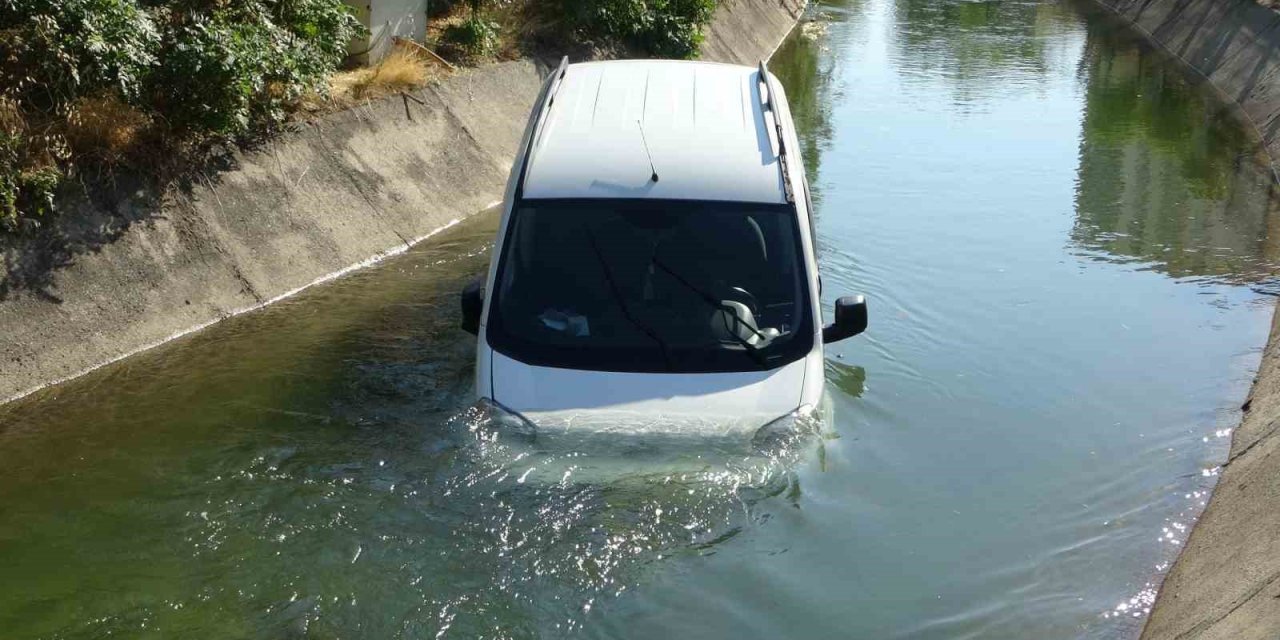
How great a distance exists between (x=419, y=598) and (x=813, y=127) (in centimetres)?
1559

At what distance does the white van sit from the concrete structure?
842cm

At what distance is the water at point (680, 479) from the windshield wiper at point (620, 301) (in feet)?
2.41

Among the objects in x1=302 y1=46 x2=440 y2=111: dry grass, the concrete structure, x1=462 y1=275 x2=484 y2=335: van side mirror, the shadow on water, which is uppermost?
x1=462 y1=275 x2=484 y2=335: van side mirror

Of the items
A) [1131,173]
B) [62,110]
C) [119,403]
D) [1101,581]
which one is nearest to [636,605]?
[1101,581]

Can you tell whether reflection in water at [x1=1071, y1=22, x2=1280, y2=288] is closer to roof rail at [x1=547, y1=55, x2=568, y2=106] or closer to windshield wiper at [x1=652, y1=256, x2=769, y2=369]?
roof rail at [x1=547, y1=55, x2=568, y2=106]

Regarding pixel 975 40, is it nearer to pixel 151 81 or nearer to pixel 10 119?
pixel 151 81

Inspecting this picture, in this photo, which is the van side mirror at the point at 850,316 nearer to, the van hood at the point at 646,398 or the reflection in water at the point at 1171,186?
the van hood at the point at 646,398

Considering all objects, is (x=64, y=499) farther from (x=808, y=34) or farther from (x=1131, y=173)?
(x=808, y=34)

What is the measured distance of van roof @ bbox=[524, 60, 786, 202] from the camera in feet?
26.0

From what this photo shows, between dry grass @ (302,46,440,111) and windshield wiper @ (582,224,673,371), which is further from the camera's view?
dry grass @ (302,46,440,111)

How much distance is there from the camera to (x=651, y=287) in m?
7.88

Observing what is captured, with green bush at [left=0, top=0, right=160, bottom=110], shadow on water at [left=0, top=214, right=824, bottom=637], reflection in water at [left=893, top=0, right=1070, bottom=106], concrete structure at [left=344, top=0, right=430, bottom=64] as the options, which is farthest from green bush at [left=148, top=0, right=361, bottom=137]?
reflection in water at [left=893, top=0, right=1070, bottom=106]

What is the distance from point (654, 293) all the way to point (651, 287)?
0.05 meters

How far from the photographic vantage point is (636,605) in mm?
6914
